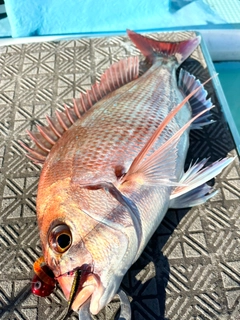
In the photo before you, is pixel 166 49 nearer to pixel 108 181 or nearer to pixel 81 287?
pixel 108 181

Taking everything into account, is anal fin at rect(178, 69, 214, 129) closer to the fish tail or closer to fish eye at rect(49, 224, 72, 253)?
the fish tail

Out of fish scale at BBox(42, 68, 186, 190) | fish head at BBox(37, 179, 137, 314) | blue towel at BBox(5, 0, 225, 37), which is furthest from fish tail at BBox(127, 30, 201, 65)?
fish head at BBox(37, 179, 137, 314)

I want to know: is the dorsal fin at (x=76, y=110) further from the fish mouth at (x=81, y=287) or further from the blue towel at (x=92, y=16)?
the blue towel at (x=92, y=16)

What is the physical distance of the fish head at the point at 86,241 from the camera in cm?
127

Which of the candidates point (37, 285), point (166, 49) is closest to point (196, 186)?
point (37, 285)

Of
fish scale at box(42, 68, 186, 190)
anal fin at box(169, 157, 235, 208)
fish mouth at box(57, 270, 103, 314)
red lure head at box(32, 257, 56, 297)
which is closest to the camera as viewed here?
fish mouth at box(57, 270, 103, 314)

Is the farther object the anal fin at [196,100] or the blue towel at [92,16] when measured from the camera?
the blue towel at [92,16]

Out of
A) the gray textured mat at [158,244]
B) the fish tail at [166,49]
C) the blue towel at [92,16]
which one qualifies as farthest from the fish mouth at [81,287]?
the blue towel at [92,16]

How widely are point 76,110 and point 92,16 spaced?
6.05 feet

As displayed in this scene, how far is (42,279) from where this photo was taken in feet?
4.60

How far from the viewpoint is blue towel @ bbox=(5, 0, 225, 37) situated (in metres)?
3.21

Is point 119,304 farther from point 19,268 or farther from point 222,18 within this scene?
point 222,18

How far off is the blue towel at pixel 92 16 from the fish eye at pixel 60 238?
8.30ft

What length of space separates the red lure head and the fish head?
0.06 m
